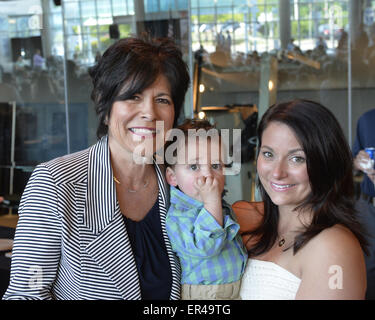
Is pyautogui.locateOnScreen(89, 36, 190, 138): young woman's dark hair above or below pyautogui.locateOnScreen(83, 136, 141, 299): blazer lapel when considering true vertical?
above

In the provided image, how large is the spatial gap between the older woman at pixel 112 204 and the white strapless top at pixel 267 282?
0.25m

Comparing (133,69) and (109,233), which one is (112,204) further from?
(133,69)

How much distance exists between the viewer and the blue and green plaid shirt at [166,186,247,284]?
1.59m

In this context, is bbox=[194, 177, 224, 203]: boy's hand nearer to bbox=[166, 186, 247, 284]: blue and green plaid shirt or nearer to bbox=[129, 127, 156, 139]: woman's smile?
bbox=[166, 186, 247, 284]: blue and green plaid shirt

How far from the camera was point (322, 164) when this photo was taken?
1.58 meters

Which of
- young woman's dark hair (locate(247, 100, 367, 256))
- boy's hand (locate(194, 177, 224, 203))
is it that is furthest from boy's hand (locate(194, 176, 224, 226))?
young woman's dark hair (locate(247, 100, 367, 256))

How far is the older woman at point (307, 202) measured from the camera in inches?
58.5

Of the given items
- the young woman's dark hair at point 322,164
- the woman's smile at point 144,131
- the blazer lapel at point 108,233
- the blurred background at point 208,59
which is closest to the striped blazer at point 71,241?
the blazer lapel at point 108,233

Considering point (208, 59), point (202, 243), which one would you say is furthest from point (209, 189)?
point (208, 59)

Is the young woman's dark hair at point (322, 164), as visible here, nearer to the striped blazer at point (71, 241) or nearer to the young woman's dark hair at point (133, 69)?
the young woman's dark hair at point (133, 69)

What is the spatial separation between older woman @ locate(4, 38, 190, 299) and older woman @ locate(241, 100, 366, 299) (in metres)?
0.34

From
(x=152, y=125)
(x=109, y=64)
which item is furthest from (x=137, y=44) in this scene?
(x=152, y=125)

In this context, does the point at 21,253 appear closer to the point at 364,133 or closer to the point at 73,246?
the point at 73,246

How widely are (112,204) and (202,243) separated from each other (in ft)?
1.05
